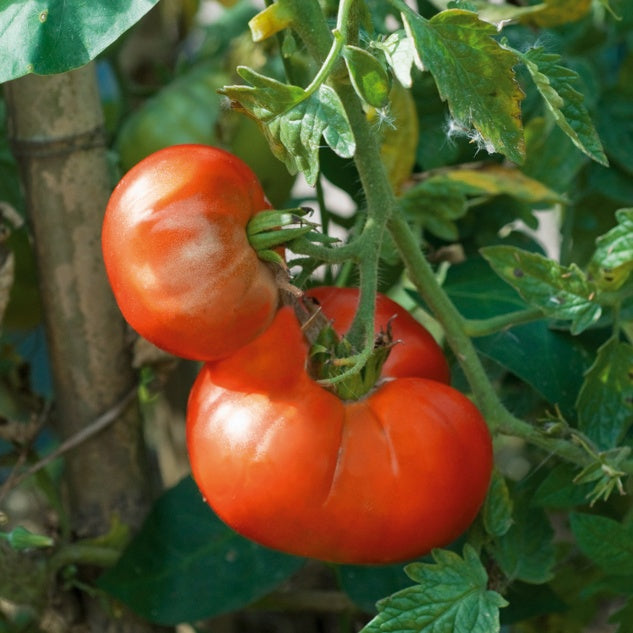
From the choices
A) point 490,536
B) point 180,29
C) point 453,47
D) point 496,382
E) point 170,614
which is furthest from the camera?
point 180,29

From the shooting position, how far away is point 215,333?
1.76ft

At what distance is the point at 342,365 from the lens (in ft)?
1.84

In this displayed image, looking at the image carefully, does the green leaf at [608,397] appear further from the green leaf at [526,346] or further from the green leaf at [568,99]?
the green leaf at [568,99]

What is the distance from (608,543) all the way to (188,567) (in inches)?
13.2

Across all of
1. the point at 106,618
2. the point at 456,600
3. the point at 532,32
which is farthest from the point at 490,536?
the point at 532,32

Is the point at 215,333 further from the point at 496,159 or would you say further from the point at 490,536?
the point at 496,159

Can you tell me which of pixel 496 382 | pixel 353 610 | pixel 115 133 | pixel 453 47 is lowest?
pixel 353 610

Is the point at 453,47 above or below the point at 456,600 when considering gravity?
above

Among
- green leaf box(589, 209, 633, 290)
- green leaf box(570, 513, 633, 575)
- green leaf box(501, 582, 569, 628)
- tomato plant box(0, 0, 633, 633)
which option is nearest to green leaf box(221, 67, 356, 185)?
tomato plant box(0, 0, 633, 633)

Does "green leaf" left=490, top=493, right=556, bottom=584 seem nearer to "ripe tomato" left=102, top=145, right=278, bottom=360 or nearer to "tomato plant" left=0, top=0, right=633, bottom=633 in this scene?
"tomato plant" left=0, top=0, right=633, bottom=633

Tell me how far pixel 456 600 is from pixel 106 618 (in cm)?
37

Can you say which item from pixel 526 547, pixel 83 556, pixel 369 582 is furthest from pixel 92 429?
pixel 526 547

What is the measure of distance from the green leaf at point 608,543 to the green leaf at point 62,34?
432 mm

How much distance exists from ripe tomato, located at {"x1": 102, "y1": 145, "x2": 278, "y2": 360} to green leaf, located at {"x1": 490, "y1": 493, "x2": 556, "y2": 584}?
0.25m
